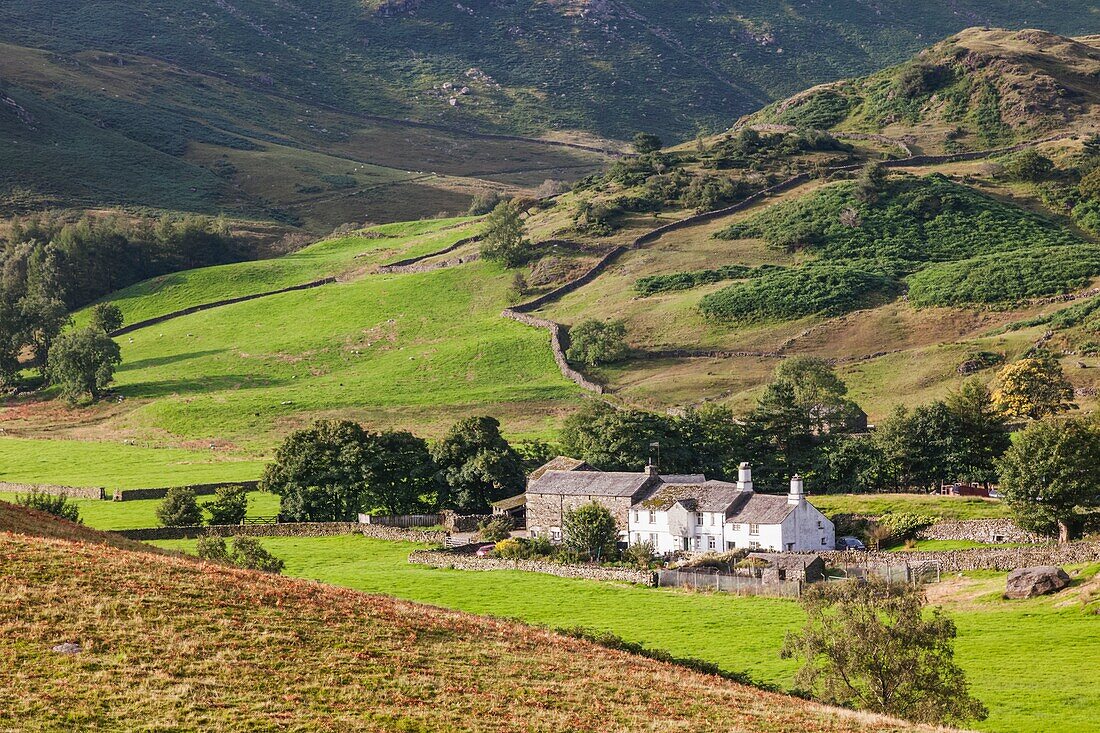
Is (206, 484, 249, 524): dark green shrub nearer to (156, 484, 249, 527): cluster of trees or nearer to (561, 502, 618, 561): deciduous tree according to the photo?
(156, 484, 249, 527): cluster of trees

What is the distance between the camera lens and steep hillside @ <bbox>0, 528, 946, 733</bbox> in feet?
107

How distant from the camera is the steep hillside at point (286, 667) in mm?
32562

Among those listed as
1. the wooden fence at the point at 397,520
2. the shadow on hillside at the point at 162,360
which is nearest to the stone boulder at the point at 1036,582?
the wooden fence at the point at 397,520

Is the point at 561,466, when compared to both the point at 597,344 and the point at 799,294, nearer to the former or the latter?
the point at 597,344

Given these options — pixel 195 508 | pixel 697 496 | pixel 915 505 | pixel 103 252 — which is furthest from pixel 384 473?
pixel 103 252

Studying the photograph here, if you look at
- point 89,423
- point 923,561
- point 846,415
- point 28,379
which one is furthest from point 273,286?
point 923,561

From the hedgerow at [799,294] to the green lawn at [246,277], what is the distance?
56.1 meters

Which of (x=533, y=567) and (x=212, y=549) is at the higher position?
(x=212, y=549)

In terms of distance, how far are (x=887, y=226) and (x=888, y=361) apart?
43.1 metres

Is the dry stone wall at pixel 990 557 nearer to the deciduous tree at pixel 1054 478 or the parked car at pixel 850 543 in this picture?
the deciduous tree at pixel 1054 478

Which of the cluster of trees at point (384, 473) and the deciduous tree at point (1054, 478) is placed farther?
the cluster of trees at point (384, 473)

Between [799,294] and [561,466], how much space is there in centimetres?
5218

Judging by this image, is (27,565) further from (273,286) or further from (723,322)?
(273,286)

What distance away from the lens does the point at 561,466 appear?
9188 centimetres
